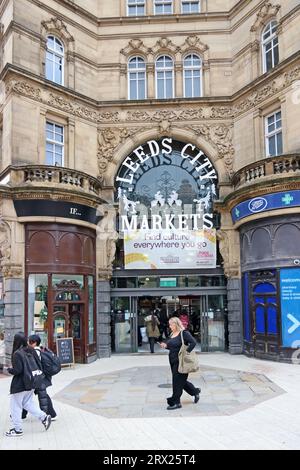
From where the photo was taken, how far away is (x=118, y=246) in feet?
58.4

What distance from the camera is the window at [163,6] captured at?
61.9 ft

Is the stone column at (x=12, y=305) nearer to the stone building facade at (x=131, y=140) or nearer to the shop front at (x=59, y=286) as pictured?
the stone building facade at (x=131, y=140)

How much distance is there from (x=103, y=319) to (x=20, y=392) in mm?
9647

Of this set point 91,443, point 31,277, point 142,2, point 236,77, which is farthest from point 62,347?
point 142,2

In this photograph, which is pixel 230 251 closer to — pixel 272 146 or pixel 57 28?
pixel 272 146

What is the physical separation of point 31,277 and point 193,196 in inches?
270

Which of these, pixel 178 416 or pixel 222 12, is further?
pixel 222 12

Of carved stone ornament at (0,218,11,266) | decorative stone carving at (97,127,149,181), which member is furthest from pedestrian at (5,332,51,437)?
decorative stone carving at (97,127,149,181)

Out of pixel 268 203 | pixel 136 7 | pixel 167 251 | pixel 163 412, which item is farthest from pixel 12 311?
pixel 136 7

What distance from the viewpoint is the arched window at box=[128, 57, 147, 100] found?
18.5 m

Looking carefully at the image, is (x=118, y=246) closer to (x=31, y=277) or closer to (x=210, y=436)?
(x=31, y=277)

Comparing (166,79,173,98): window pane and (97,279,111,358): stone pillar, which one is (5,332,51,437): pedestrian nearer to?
(97,279,111,358): stone pillar

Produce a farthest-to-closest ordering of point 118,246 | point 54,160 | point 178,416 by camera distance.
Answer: point 118,246 < point 54,160 < point 178,416

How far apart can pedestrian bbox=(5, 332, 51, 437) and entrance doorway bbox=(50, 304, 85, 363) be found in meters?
6.99
